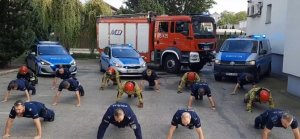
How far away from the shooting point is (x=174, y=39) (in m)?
21.7

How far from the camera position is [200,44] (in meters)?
21.3

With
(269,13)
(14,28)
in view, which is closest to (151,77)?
(14,28)

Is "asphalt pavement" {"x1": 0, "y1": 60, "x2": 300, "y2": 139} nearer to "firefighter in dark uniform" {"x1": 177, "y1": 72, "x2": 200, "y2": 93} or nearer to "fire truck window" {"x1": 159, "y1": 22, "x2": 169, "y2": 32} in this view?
"firefighter in dark uniform" {"x1": 177, "y1": 72, "x2": 200, "y2": 93}

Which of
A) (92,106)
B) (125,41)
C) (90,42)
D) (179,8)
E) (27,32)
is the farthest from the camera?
(179,8)

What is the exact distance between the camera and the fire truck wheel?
71.5 feet

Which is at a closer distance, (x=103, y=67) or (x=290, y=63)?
(x=290, y=63)

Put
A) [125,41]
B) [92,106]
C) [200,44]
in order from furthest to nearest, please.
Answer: [125,41]
[200,44]
[92,106]

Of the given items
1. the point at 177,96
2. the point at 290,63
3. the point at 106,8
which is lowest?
the point at 177,96

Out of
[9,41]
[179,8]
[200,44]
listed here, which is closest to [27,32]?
[9,41]

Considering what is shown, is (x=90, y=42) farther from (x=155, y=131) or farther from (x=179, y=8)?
(x=179, y=8)

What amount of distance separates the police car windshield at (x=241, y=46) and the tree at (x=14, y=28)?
36.1 feet

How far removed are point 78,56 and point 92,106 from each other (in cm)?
2137

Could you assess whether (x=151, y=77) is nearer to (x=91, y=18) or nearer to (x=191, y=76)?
(x=191, y=76)

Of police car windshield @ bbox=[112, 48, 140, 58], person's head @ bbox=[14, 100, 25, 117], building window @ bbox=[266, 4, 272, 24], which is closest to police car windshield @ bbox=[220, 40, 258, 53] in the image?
police car windshield @ bbox=[112, 48, 140, 58]
